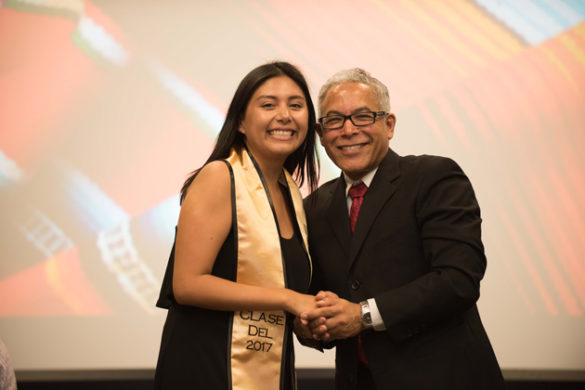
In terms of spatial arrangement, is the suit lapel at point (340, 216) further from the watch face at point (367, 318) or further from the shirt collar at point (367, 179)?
the watch face at point (367, 318)

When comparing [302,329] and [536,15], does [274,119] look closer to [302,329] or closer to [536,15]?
[302,329]

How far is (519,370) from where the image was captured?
3.62m

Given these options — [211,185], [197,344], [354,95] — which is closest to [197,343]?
[197,344]

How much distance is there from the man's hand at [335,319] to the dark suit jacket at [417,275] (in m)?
0.08

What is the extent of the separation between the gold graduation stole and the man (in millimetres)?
139

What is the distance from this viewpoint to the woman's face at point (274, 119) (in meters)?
1.96

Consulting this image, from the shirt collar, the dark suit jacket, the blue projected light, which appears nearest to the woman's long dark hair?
the shirt collar

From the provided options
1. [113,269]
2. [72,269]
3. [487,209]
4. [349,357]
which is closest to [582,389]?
[487,209]

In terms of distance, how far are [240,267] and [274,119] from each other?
533mm

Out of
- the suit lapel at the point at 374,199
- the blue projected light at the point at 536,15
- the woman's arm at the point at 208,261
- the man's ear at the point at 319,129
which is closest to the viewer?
the woman's arm at the point at 208,261

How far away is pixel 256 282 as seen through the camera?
179 cm

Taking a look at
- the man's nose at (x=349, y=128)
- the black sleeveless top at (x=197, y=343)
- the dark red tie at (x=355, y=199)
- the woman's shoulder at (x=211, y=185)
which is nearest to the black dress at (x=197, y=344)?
the black sleeveless top at (x=197, y=343)

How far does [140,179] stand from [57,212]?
59 cm

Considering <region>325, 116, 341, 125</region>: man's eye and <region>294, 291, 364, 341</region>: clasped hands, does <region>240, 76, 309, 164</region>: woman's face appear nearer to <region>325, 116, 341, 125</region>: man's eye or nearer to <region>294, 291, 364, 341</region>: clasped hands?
<region>325, 116, 341, 125</region>: man's eye
